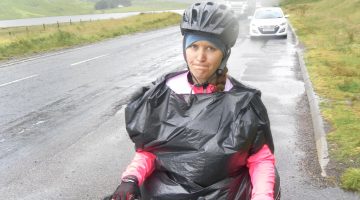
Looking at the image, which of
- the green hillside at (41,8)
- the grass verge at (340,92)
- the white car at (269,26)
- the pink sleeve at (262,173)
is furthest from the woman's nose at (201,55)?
the green hillside at (41,8)

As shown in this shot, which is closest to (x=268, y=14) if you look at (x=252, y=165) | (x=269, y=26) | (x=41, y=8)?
(x=269, y=26)

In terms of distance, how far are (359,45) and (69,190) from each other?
14908mm

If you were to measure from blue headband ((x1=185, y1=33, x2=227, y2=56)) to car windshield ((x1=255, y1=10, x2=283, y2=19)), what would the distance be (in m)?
21.4

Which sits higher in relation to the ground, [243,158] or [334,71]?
[243,158]

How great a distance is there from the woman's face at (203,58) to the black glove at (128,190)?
0.65 metres

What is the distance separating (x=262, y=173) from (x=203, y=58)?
0.66 meters

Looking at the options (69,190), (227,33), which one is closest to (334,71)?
(69,190)

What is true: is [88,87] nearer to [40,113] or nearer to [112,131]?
[40,113]

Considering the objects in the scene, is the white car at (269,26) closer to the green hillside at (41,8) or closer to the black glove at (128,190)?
the black glove at (128,190)

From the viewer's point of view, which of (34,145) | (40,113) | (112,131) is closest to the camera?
(34,145)

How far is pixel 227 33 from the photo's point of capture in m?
2.40

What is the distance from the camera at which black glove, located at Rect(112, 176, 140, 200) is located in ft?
6.92

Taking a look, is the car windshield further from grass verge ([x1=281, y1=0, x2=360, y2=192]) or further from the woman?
the woman

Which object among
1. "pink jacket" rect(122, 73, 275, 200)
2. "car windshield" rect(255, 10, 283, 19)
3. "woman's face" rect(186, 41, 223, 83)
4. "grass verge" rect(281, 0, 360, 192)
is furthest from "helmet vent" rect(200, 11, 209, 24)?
"car windshield" rect(255, 10, 283, 19)
